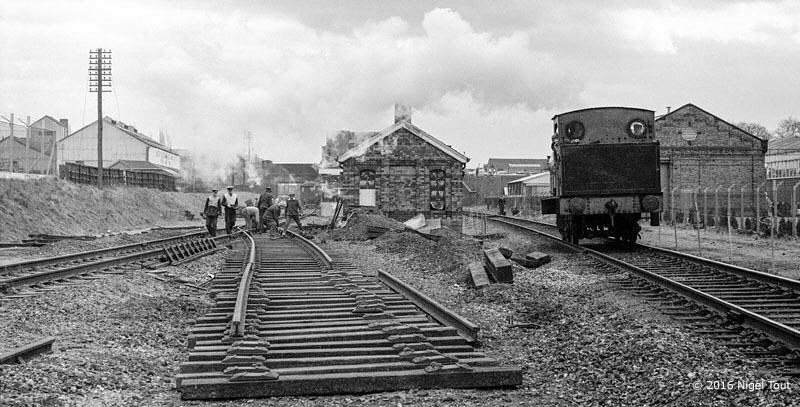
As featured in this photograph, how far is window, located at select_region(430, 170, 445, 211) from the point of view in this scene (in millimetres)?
29828

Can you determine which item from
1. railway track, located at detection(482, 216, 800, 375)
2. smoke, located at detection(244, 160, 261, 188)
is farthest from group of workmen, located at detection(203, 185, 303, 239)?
smoke, located at detection(244, 160, 261, 188)

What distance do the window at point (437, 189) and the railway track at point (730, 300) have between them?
16.3 metres

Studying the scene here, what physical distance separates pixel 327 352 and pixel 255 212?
779 inches

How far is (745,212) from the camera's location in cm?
2833

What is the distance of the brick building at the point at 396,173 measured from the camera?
2958 centimetres

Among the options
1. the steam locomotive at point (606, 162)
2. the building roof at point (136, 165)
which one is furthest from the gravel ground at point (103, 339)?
the building roof at point (136, 165)

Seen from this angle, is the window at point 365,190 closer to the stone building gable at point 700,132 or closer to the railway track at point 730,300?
the railway track at point 730,300

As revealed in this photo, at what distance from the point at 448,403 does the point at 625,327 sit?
9.13 feet

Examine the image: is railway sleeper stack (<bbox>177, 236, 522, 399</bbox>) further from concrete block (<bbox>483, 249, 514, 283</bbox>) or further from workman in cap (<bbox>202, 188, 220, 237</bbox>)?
workman in cap (<bbox>202, 188, 220, 237</bbox>)

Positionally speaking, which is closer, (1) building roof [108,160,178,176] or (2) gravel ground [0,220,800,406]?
(2) gravel ground [0,220,800,406]

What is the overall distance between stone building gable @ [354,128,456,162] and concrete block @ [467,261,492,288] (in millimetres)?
18411

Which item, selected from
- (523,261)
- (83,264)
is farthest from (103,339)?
(523,261)

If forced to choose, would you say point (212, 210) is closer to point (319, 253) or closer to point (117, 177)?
point (319, 253)

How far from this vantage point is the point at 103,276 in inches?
428
